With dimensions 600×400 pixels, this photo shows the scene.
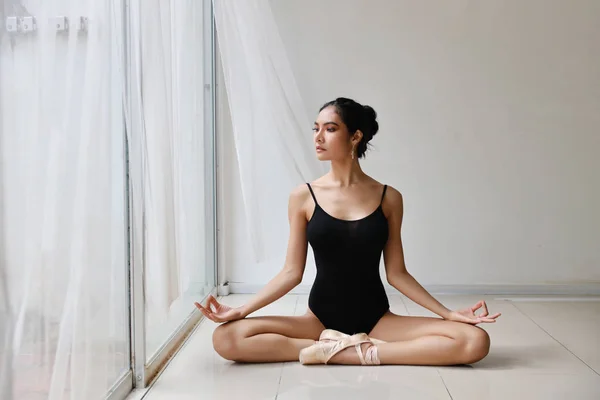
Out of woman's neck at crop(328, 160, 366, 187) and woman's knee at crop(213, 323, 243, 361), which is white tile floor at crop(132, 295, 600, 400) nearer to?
woman's knee at crop(213, 323, 243, 361)

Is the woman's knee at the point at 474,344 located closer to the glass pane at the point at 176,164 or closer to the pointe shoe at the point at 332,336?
the pointe shoe at the point at 332,336

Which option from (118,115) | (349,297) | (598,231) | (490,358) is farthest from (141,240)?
(598,231)

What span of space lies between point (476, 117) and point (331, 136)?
1.62 metres

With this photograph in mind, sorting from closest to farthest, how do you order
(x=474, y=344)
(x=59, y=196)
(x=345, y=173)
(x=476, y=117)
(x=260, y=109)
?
(x=59, y=196) < (x=474, y=344) < (x=345, y=173) < (x=260, y=109) < (x=476, y=117)

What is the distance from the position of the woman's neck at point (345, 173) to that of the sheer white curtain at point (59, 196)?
0.90 meters

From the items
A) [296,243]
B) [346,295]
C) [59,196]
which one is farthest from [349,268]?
[59,196]

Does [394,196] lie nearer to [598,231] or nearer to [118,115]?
[118,115]

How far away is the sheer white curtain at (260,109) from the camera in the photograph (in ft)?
9.02

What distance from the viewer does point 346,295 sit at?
8.18ft

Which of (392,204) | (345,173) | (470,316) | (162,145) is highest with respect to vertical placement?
(162,145)

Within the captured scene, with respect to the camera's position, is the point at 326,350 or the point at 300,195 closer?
the point at 326,350

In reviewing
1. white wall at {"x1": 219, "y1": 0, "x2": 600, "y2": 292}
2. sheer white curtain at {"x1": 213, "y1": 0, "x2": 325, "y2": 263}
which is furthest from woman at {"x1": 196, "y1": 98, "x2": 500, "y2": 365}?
white wall at {"x1": 219, "y1": 0, "x2": 600, "y2": 292}

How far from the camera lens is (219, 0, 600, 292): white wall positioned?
3816 millimetres

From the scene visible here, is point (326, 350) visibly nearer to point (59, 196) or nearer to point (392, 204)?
point (392, 204)
